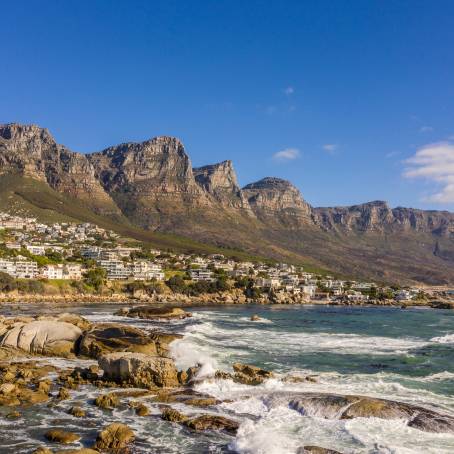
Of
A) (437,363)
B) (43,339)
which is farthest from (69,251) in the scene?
(437,363)

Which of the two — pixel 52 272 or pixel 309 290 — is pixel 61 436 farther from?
pixel 309 290

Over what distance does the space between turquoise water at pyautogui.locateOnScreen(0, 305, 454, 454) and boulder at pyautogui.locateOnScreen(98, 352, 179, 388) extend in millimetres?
2343

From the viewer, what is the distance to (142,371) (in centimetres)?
3538

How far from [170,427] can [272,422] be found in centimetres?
546

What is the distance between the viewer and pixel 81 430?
84.8 ft

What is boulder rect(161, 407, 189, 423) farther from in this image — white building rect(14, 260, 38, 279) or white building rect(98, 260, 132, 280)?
white building rect(98, 260, 132, 280)

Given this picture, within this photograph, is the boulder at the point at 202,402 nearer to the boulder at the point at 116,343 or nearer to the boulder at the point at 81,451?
the boulder at the point at 81,451

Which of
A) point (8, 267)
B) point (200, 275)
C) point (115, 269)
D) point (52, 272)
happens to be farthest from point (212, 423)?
point (200, 275)

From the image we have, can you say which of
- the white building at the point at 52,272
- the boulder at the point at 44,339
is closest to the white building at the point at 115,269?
the white building at the point at 52,272

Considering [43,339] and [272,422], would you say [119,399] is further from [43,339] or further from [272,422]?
[43,339]

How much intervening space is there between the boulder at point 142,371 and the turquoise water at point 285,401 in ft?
7.69

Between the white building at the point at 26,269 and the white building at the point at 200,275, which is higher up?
the white building at the point at 26,269

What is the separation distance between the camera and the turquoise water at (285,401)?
950 inches

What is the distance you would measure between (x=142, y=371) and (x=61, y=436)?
36.7ft
